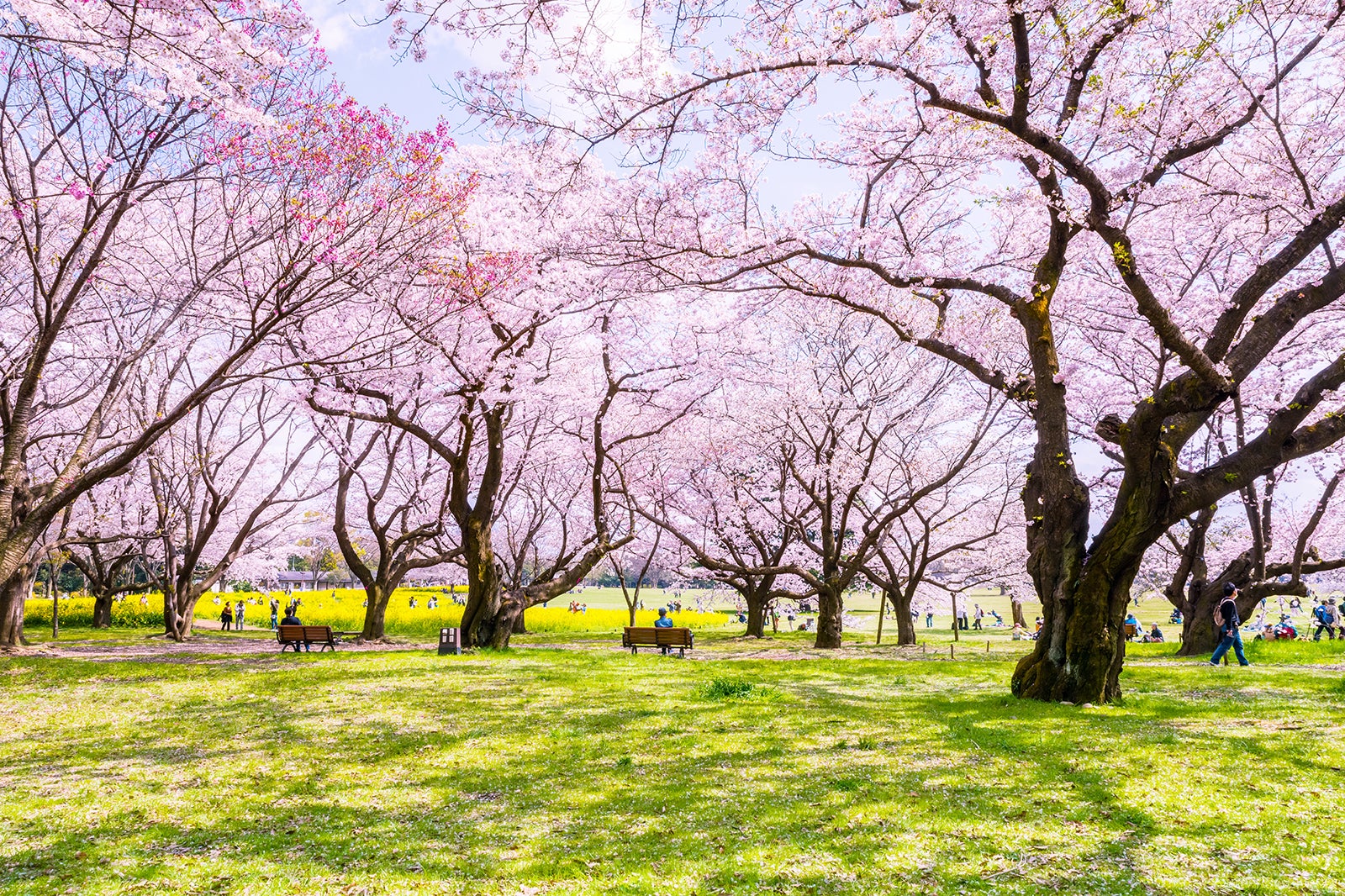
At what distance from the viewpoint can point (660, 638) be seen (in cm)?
2012

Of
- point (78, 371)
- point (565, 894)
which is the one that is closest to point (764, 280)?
point (565, 894)

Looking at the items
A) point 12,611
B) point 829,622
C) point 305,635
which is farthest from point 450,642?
point 829,622

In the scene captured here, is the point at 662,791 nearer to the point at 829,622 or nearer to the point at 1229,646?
the point at 1229,646

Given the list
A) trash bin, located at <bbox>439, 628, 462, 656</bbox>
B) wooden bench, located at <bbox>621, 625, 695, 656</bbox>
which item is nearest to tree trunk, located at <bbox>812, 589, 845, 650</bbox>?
wooden bench, located at <bbox>621, 625, 695, 656</bbox>

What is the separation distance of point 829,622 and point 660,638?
18.5 feet

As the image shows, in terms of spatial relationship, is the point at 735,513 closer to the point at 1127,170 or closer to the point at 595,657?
the point at 595,657

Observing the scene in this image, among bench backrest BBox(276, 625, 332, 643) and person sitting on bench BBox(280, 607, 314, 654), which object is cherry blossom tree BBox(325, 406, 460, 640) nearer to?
bench backrest BBox(276, 625, 332, 643)

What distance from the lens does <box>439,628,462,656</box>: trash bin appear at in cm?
1753

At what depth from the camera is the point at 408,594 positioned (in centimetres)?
4731

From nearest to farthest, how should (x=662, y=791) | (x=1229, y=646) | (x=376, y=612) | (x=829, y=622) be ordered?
(x=662, y=791) → (x=1229, y=646) → (x=829, y=622) → (x=376, y=612)

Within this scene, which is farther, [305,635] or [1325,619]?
[1325,619]

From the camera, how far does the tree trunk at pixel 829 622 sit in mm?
22438

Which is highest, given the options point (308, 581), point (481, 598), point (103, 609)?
point (481, 598)

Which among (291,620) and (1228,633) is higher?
(1228,633)
